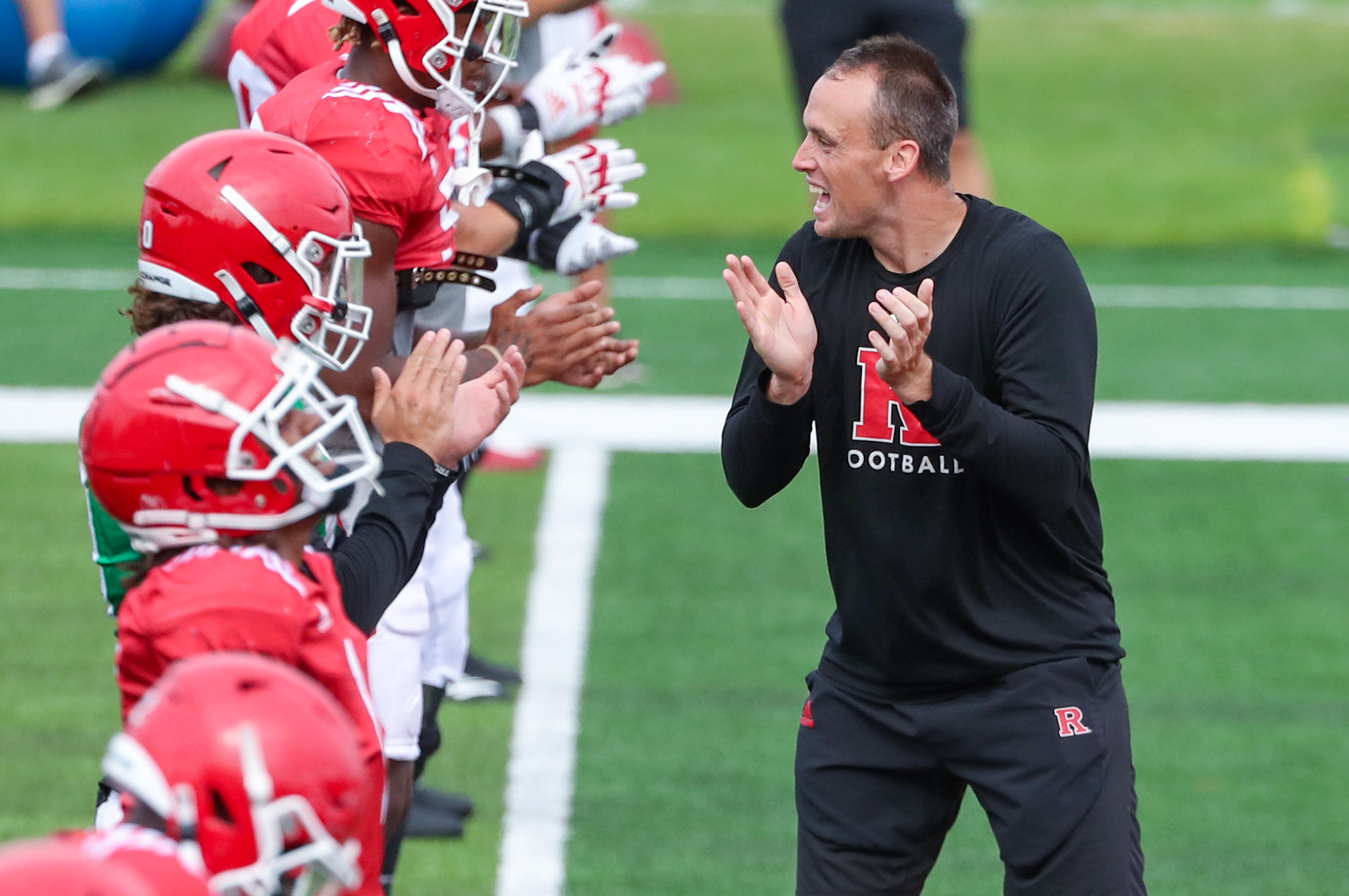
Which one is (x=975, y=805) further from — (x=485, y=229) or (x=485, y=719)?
(x=485, y=229)

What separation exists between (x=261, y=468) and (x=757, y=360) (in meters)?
1.26

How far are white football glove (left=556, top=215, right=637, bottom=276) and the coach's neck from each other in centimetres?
101

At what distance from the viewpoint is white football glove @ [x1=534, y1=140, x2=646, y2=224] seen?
4.29 metres

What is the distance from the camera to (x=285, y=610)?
2.51 m

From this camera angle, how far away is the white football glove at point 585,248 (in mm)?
4363

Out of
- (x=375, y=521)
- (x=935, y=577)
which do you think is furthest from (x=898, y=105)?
(x=375, y=521)

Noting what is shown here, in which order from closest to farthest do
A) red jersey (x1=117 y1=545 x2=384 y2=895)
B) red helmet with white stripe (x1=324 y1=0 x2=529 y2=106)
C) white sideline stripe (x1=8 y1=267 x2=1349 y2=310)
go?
red jersey (x1=117 y1=545 x2=384 y2=895), red helmet with white stripe (x1=324 y1=0 x2=529 y2=106), white sideline stripe (x1=8 y1=267 x2=1349 y2=310)

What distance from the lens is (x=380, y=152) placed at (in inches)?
140

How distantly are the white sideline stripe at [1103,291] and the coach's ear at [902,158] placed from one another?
667cm

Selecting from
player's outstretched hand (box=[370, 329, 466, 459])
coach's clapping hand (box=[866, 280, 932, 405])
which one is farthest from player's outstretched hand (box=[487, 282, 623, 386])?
coach's clapping hand (box=[866, 280, 932, 405])

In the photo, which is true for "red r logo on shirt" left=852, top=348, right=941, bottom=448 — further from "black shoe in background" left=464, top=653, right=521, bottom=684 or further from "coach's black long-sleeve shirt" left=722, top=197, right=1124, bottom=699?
"black shoe in background" left=464, top=653, right=521, bottom=684

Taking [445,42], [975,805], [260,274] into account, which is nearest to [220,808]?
[260,274]

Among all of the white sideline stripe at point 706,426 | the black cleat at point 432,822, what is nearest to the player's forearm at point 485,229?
the black cleat at point 432,822

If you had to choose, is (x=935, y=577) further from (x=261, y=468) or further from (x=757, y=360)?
(x=261, y=468)
